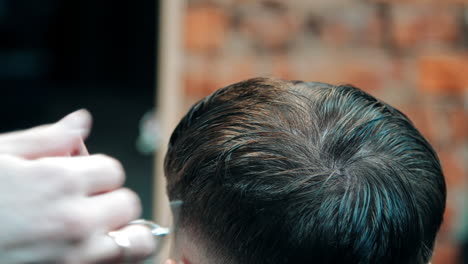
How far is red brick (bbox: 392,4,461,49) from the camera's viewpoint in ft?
5.65

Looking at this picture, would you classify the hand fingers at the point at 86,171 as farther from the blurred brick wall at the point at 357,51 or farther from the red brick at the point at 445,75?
the red brick at the point at 445,75

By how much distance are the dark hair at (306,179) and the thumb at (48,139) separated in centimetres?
17

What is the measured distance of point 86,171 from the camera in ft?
1.65

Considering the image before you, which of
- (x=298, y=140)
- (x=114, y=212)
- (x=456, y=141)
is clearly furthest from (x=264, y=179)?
(x=456, y=141)

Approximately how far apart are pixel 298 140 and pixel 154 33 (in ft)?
7.38

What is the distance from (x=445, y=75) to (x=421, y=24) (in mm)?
168

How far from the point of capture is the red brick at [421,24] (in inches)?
67.8

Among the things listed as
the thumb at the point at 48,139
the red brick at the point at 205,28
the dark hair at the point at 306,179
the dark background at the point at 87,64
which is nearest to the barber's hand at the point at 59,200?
the thumb at the point at 48,139

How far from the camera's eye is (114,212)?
1.69 ft

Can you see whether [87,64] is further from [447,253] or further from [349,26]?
[447,253]

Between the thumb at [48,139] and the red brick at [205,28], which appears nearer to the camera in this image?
the thumb at [48,139]

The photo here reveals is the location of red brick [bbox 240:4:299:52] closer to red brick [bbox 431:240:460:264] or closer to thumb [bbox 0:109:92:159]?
red brick [bbox 431:240:460:264]

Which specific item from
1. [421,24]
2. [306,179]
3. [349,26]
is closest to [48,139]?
[306,179]

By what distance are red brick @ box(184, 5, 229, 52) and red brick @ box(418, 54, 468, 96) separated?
1.94 feet
